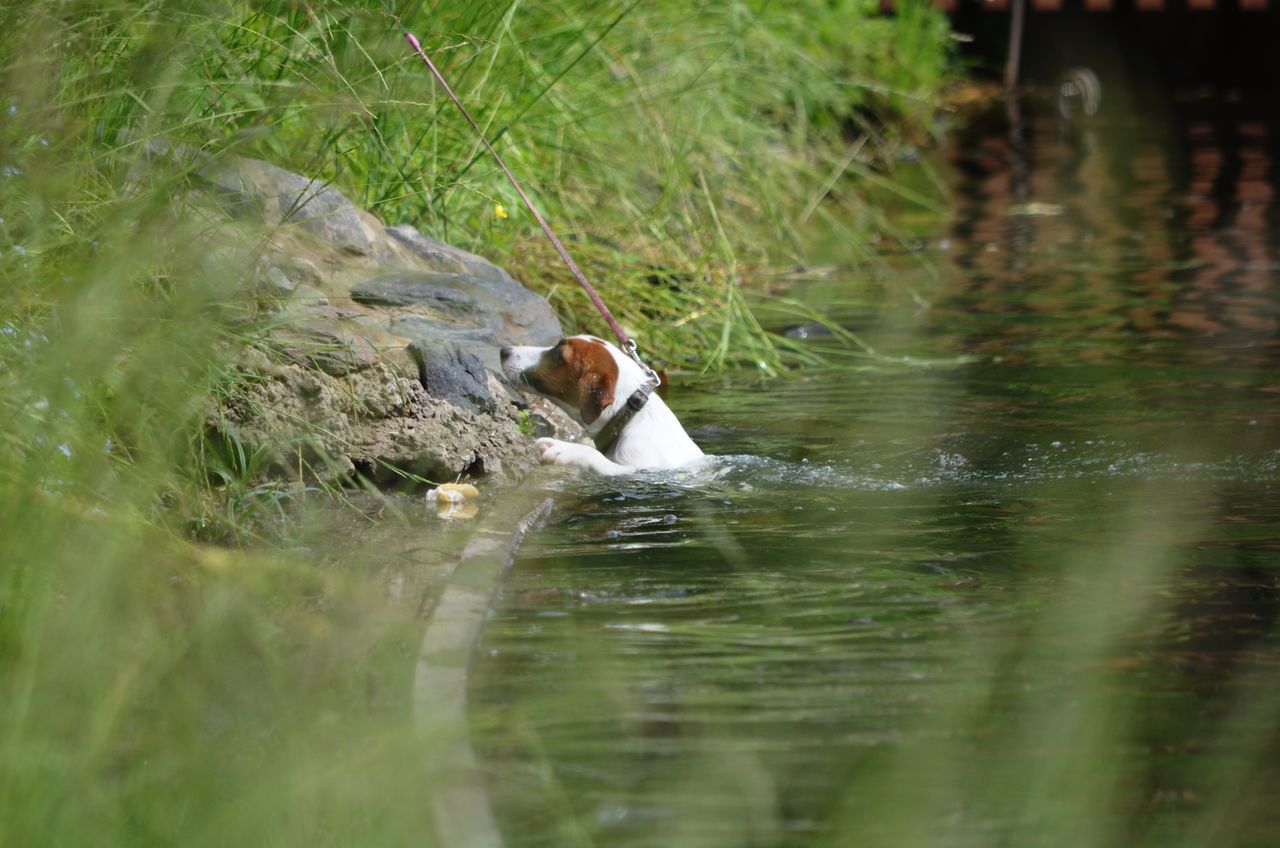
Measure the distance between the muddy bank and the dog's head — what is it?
0.17 m

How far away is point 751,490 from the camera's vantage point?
18.6ft

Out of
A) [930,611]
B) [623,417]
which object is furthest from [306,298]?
[930,611]

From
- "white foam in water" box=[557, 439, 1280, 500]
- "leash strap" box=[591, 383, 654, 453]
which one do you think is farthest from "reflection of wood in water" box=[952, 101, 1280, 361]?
"leash strap" box=[591, 383, 654, 453]

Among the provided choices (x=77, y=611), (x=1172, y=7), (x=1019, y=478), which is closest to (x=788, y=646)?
(x=77, y=611)

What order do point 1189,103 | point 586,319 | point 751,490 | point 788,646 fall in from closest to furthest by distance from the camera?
point 788,646
point 751,490
point 586,319
point 1189,103

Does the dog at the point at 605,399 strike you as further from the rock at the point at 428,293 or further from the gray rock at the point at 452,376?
the rock at the point at 428,293

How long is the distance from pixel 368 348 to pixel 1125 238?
7.92m

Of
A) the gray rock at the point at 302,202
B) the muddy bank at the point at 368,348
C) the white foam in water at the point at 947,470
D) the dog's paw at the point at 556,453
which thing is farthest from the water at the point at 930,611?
the gray rock at the point at 302,202

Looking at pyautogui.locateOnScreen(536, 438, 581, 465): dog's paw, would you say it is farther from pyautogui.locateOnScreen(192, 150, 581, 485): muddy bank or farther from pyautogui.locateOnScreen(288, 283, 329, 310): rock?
pyautogui.locateOnScreen(288, 283, 329, 310): rock

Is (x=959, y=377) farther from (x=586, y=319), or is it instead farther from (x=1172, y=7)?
(x=1172, y=7)

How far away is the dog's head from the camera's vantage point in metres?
5.90

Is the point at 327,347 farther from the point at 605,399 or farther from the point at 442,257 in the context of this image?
the point at 442,257

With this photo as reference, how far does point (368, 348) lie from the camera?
559 centimetres

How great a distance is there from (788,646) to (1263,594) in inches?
52.6
